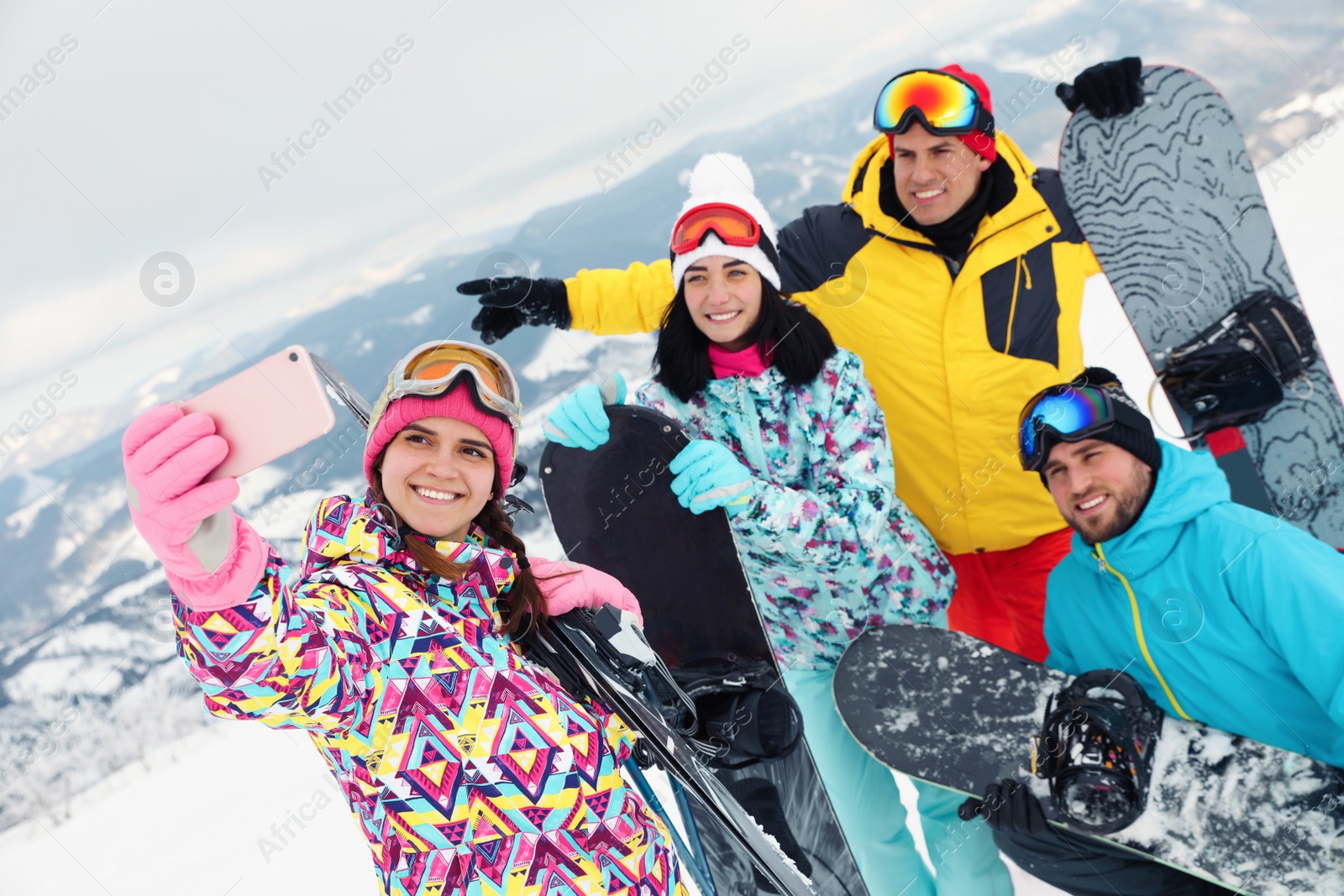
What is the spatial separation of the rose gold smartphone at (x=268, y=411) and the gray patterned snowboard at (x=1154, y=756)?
5.52ft

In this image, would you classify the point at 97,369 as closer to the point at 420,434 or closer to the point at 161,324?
the point at 161,324

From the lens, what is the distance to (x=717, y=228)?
6.78ft

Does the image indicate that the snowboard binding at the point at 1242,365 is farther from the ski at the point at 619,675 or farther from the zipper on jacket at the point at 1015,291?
the ski at the point at 619,675

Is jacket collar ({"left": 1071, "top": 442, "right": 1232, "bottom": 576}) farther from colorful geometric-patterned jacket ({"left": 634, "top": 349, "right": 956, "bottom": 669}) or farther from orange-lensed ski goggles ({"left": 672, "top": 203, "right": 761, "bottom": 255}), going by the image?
orange-lensed ski goggles ({"left": 672, "top": 203, "right": 761, "bottom": 255})

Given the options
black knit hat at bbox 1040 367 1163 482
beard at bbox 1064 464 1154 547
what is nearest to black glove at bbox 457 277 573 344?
black knit hat at bbox 1040 367 1163 482

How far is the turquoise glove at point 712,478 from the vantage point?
196 centimetres

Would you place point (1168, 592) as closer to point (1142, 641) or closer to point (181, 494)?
point (1142, 641)

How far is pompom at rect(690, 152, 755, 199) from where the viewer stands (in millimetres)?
2236

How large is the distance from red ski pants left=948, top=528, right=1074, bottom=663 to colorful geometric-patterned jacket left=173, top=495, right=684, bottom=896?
4.99 ft

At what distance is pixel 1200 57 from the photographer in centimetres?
2431

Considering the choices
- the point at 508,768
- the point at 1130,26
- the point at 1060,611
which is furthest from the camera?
the point at 1130,26

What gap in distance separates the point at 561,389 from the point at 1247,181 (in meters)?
10.5

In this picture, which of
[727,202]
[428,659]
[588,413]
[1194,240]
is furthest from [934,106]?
[428,659]

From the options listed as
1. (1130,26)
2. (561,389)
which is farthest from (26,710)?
(1130,26)
